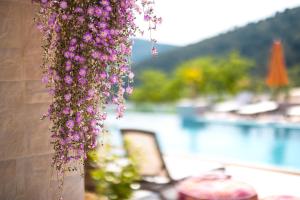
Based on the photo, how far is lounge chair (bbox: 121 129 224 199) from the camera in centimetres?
456

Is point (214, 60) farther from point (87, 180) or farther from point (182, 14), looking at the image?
point (87, 180)

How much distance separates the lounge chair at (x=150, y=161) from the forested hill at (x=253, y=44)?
16746 millimetres

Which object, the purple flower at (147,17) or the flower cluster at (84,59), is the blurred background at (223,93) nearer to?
the purple flower at (147,17)

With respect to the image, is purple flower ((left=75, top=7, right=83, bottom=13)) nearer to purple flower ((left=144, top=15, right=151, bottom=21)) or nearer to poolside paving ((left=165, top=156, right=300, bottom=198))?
purple flower ((left=144, top=15, right=151, bottom=21))

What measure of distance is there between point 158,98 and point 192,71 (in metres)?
3.54

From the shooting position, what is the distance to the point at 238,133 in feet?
40.0

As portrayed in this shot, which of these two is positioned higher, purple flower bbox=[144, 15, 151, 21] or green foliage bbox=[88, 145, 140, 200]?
purple flower bbox=[144, 15, 151, 21]

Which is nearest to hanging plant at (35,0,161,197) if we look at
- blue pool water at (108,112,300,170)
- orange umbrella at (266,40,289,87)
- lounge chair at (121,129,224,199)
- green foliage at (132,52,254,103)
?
lounge chair at (121,129,224,199)

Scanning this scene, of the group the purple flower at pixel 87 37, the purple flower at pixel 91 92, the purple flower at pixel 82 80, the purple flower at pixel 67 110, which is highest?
the purple flower at pixel 87 37

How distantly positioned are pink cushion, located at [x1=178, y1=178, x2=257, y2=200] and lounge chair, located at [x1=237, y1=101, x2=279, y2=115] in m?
10.6

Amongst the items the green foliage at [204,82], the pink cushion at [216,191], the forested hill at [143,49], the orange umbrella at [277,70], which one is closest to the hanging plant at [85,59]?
the pink cushion at [216,191]

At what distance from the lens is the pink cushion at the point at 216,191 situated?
275cm

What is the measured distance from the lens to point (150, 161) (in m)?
4.75

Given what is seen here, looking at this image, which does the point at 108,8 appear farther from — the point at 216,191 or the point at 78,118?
the point at 216,191
